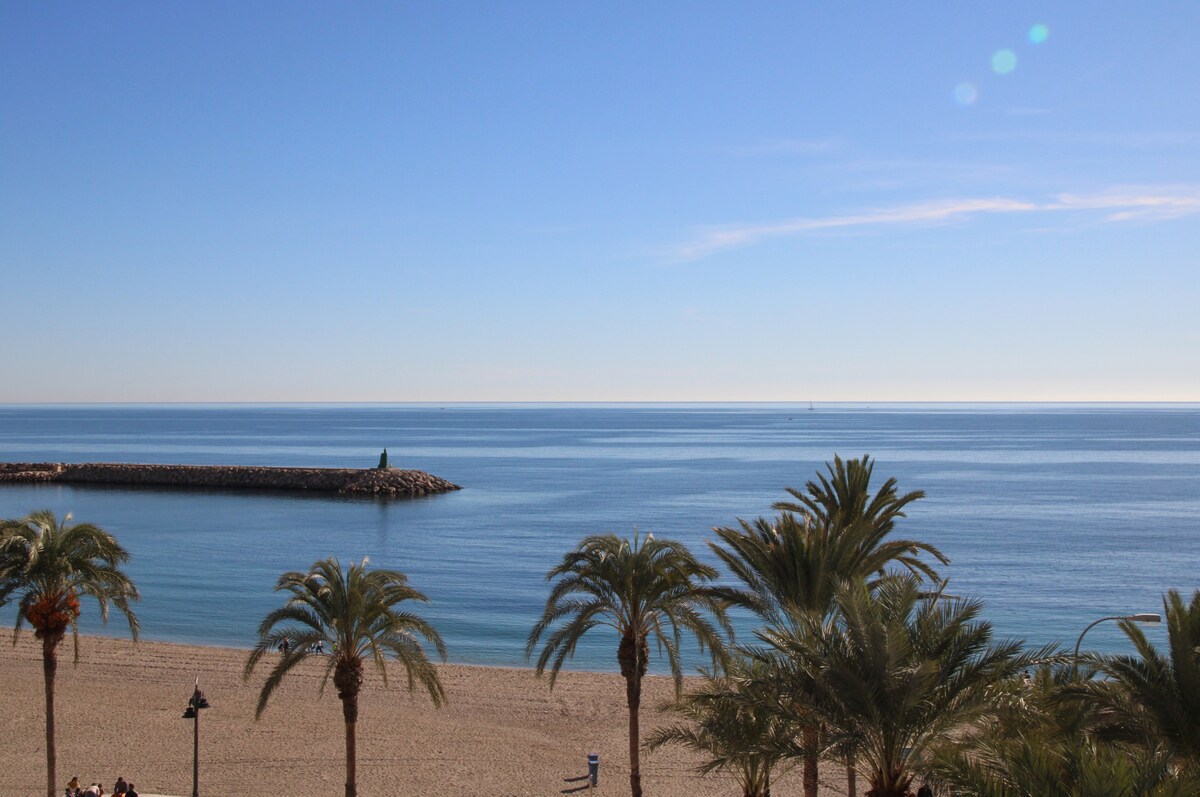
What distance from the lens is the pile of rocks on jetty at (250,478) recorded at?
95.4 metres

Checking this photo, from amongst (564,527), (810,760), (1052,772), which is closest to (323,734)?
(810,760)

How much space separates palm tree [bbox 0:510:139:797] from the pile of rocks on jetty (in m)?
73.5

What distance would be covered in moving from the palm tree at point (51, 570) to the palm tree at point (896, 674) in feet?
49.2

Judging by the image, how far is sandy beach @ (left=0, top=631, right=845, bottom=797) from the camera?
2359 cm

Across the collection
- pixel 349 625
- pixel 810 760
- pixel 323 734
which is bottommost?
pixel 323 734

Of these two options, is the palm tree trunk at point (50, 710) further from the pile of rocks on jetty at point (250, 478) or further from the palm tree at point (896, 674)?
the pile of rocks on jetty at point (250, 478)

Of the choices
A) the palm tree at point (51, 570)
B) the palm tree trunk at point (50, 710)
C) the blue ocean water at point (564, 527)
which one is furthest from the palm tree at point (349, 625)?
the blue ocean water at point (564, 527)

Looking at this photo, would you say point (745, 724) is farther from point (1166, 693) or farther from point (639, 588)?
point (1166, 693)

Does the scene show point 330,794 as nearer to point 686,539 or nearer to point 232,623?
point 232,623

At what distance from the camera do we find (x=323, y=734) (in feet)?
89.4

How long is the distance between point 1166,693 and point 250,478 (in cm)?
9818

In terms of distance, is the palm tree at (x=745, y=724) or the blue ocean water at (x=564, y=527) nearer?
the palm tree at (x=745, y=724)

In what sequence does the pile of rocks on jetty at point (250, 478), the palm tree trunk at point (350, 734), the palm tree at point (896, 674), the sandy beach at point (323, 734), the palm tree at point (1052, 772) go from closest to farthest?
the palm tree at point (1052, 772) → the palm tree at point (896, 674) → the palm tree trunk at point (350, 734) → the sandy beach at point (323, 734) → the pile of rocks on jetty at point (250, 478)

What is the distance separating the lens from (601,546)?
63.9ft
